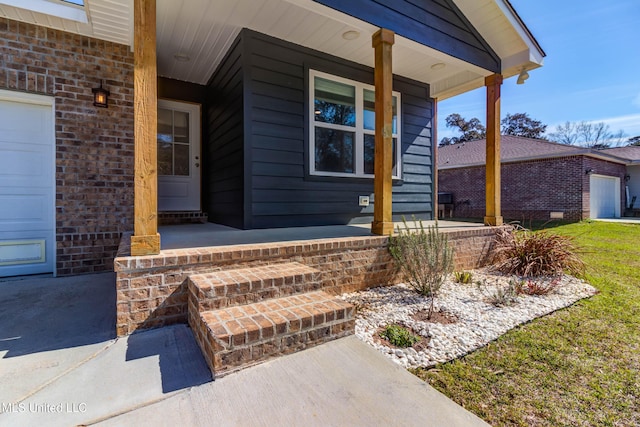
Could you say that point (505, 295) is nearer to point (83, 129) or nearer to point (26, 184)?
point (83, 129)

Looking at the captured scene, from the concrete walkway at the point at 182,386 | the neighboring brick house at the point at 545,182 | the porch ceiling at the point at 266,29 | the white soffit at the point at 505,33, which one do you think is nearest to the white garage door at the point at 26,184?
Result: the porch ceiling at the point at 266,29

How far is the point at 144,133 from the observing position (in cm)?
222

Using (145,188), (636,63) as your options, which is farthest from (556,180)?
(145,188)

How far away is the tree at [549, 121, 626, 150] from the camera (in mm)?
31928

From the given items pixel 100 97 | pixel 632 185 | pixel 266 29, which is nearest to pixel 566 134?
pixel 632 185

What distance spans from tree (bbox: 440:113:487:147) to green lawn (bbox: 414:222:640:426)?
3184cm

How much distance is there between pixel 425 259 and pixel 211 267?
2.05 metres

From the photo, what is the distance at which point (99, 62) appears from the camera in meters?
3.78

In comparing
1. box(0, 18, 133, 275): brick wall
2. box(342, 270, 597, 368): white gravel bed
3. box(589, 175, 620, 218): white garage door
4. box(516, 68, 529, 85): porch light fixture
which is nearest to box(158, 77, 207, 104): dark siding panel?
box(0, 18, 133, 275): brick wall

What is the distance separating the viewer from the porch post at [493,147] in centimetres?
466

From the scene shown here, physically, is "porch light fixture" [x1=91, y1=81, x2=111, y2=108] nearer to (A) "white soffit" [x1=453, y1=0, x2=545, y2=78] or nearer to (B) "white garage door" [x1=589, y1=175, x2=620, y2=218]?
(A) "white soffit" [x1=453, y1=0, x2=545, y2=78]

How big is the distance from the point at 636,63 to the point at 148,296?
23.4 m

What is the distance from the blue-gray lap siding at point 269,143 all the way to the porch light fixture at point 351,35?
0.56 m

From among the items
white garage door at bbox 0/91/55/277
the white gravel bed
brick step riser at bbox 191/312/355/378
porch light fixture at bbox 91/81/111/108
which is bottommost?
the white gravel bed
